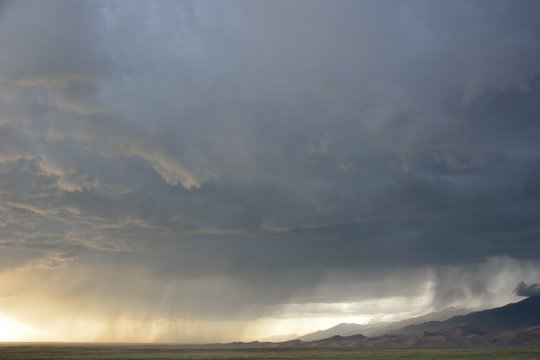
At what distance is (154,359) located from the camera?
446ft

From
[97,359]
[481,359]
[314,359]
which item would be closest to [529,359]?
[481,359]

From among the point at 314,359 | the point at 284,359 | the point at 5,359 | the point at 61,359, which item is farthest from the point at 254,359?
the point at 5,359

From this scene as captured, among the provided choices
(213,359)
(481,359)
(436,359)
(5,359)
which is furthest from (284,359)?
(5,359)

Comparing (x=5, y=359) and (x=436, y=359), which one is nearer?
(x=5, y=359)

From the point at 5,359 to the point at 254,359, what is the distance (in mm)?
61028

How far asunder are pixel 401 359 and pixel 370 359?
8.04 m

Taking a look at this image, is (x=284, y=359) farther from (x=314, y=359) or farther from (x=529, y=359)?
(x=529, y=359)

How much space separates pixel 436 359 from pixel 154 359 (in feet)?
248

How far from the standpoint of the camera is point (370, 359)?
456 feet

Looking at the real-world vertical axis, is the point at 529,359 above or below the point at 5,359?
below

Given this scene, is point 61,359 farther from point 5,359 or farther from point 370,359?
point 370,359

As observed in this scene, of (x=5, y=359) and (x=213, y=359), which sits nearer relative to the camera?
(x=5, y=359)

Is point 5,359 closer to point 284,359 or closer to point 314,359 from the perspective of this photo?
point 284,359

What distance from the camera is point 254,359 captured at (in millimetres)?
138875
